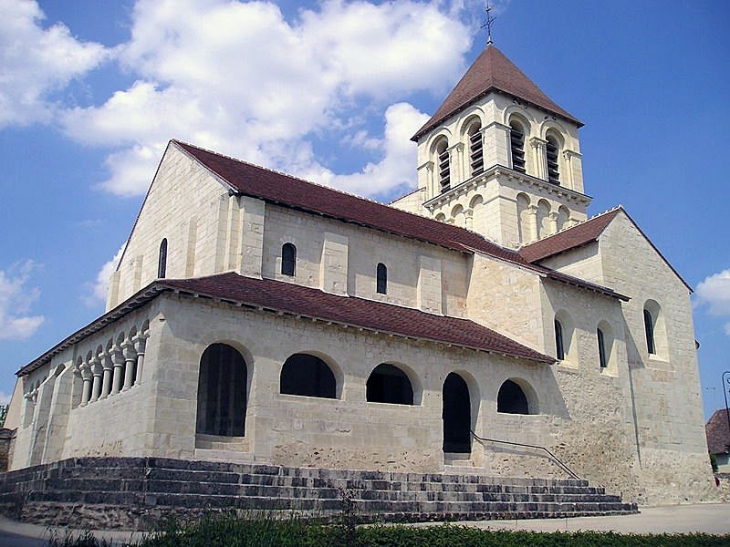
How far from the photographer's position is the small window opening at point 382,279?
26036 mm

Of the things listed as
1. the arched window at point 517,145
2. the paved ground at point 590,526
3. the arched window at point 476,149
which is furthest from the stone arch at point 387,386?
the arched window at point 517,145

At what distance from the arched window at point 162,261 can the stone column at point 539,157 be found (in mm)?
20484

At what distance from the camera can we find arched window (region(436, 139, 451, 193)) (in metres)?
40.1

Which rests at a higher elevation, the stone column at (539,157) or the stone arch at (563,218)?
the stone column at (539,157)

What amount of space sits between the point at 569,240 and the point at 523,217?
6.48 meters

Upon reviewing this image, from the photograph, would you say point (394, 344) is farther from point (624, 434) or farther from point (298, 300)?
point (624, 434)

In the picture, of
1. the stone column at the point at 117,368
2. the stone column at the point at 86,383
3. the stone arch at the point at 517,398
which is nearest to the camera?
the stone column at the point at 117,368

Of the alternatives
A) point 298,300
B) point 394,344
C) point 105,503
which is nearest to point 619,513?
point 394,344

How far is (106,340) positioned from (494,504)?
11.9 metres

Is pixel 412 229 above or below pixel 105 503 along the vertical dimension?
above

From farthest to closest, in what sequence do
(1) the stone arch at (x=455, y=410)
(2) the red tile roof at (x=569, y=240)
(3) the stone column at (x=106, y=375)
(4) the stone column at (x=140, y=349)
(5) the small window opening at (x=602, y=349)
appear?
(2) the red tile roof at (x=569, y=240)
(5) the small window opening at (x=602, y=349)
(1) the stone arch at (x=455, y=410)
(3) the stone column at (x=106, y=375)
(4) the stone column at (x=140, y=349)

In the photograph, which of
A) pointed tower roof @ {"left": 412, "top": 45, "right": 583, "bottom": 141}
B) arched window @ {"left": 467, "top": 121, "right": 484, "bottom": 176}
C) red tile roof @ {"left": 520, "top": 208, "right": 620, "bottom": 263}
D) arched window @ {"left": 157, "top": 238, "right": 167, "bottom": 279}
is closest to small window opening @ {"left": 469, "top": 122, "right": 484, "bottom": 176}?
arched window @ {"left": 467, "top": 121, "right": 484, "bottom": 176}

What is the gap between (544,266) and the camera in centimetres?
3103

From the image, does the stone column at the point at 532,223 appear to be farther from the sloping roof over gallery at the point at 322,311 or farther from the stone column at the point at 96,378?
the stone column at the point at 96,378
